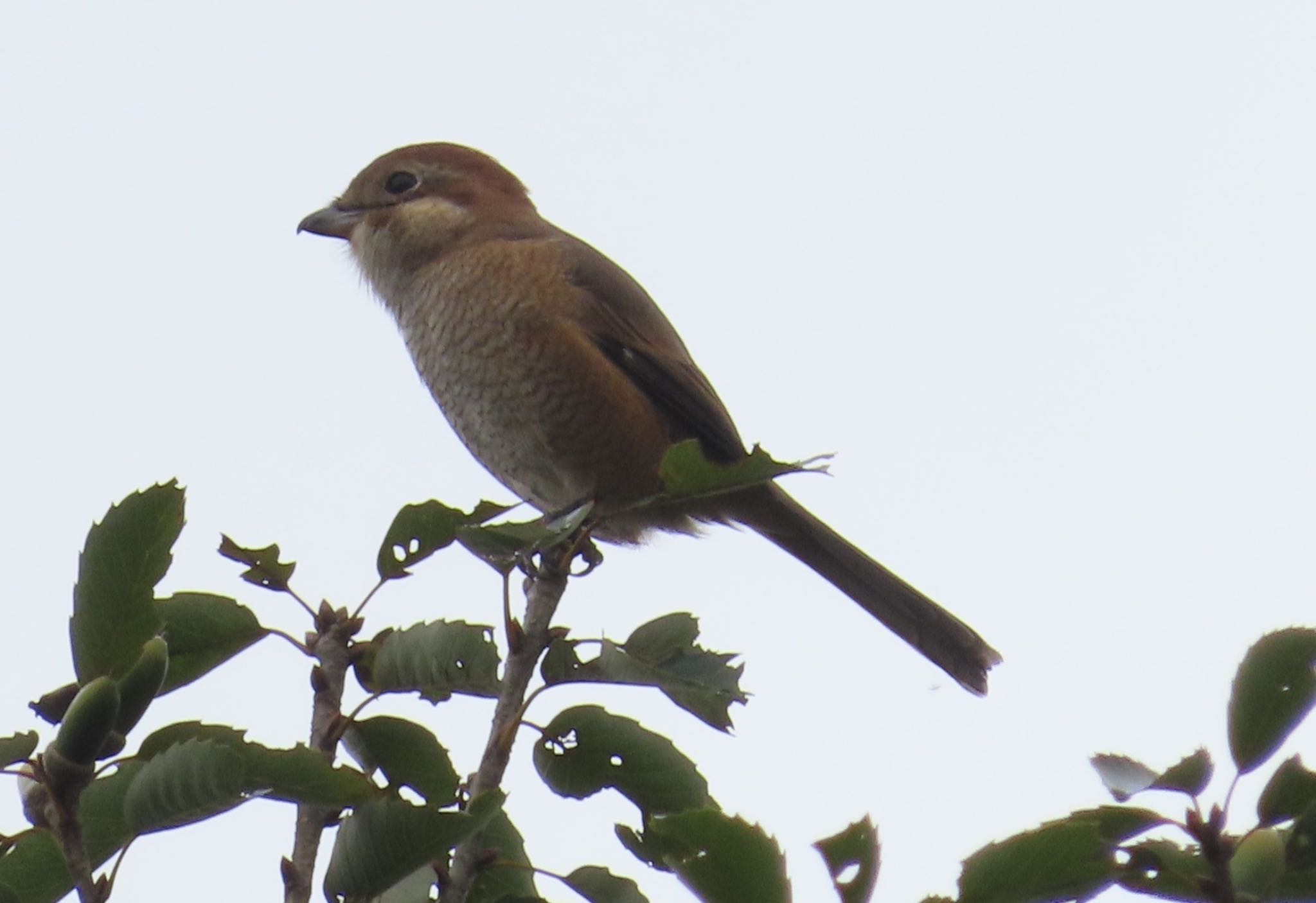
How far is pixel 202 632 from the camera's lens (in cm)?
234

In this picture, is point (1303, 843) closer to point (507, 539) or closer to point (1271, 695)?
point (1271, 695)

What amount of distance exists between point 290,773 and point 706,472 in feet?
2.54

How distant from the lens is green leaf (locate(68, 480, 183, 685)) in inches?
74.9

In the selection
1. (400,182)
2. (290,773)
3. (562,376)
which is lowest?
(290,773)

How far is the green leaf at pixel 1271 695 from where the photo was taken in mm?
1667

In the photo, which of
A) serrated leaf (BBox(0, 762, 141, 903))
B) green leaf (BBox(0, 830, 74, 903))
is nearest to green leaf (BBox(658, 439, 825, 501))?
serrated leaf (BBox(0, 762, 141, 903))

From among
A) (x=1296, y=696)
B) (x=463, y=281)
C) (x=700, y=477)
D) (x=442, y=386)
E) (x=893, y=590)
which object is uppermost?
(x=463, y=281)

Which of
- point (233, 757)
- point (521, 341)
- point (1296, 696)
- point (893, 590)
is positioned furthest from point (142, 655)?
point (893, 590)

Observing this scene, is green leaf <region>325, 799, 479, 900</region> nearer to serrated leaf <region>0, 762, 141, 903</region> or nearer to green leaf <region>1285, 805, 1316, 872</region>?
serrated leaf <region>0, 762, 141, 903</region>

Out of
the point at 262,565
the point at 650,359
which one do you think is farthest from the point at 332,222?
the point at 262,565

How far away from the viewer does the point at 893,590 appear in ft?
16.5

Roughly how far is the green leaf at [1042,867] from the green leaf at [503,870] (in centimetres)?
87

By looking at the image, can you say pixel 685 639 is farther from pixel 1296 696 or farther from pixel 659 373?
pixel 659 373

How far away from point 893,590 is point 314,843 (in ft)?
10.2
